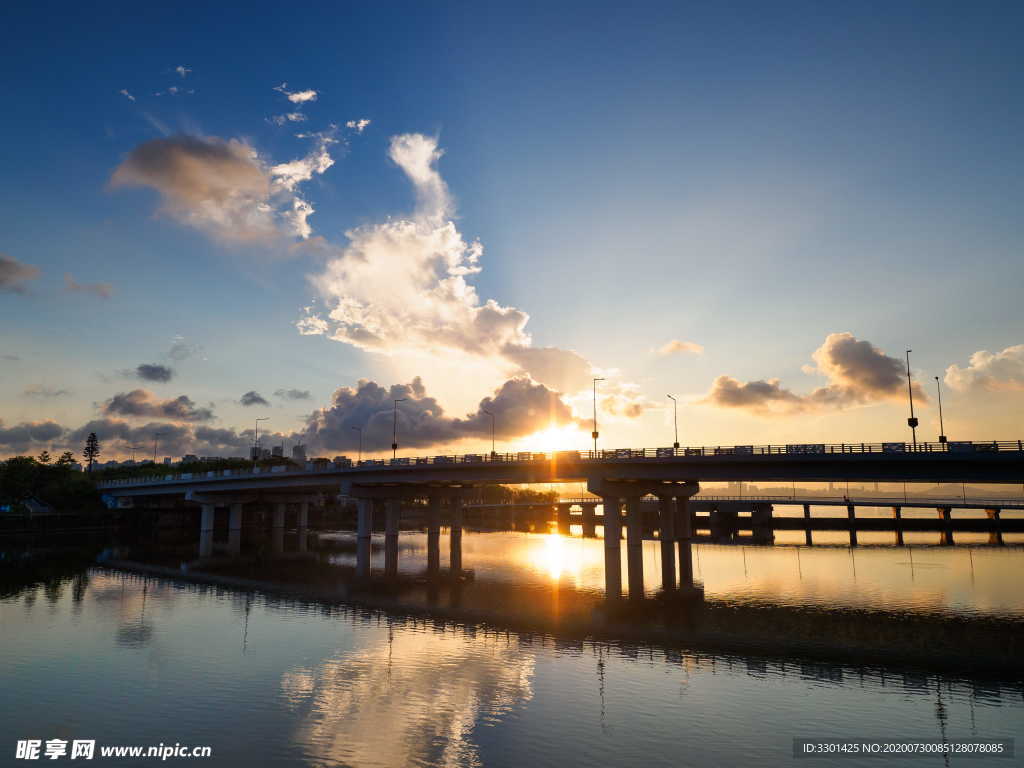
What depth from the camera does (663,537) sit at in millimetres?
92688

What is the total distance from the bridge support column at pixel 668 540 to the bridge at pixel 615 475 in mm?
225

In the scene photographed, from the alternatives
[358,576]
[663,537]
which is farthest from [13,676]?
[663,537]

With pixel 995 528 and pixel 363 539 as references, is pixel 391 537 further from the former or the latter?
pixel 995 528

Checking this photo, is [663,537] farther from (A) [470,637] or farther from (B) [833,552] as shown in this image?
(A) [470,637]

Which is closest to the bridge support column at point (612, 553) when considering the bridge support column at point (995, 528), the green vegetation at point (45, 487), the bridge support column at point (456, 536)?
the bridge support column at point (456, 536)

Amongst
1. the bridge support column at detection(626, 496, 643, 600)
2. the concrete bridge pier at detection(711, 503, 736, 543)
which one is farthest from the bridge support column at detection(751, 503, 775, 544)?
the bridge support column at detection(626, 496, 643, 600)

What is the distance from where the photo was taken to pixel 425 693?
98.6ft

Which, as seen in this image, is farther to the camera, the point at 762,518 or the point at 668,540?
the point at 762,518

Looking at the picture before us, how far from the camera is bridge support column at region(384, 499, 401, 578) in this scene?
87.3 metres

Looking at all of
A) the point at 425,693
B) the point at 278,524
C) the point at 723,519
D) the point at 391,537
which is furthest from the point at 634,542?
the point at 278,524

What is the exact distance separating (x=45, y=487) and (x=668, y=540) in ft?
524

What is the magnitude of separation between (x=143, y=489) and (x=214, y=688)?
467ft

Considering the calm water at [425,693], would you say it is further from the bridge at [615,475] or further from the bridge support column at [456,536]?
the bridge support column at [456,536]

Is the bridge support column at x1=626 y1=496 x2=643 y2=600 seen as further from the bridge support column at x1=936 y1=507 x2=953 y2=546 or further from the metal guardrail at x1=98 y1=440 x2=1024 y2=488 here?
the bridge support column at x1=936 y1=507 x2=953 y2=546
